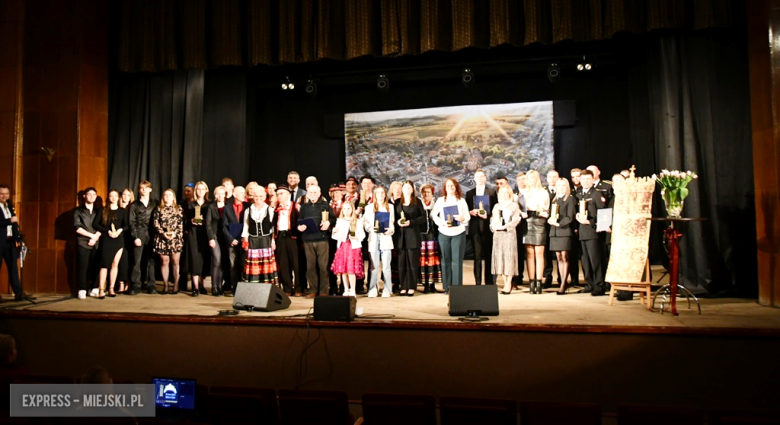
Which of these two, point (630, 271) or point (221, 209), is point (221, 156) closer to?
point (221, 209)

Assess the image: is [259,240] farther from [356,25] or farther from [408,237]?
[356,25]

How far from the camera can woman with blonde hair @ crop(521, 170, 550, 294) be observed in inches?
269

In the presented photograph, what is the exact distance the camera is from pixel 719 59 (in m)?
6.78

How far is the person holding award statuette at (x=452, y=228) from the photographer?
681cm

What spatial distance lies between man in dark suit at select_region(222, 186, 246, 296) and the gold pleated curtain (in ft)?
6.54

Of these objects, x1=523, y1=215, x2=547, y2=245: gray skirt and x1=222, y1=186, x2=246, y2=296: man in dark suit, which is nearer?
x1=523, y1=215, x2=547, y2=245: gray skirt

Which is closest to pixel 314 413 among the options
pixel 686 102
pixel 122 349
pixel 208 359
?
pixel 208 359

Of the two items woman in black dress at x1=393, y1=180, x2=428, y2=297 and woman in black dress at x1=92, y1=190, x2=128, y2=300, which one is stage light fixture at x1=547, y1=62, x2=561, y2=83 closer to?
woman in black dress at x1=393, y1=180, x2=428, y2=297

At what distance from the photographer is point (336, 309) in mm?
5102

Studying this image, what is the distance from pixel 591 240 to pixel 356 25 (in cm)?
392

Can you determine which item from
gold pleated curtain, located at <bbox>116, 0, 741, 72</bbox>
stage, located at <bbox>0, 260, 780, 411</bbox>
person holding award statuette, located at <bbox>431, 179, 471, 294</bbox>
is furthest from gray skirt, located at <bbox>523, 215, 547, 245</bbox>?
gold pleated curtain, located at <bbox>116, 0, 741, 72</bbox>

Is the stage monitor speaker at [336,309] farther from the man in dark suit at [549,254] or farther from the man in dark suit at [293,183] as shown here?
the man in dark suit at [549,254]

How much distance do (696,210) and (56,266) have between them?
7.82 metres

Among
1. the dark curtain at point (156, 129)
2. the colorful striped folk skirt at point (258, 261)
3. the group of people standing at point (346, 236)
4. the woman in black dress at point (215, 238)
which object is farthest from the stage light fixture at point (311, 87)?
the colorful striped folk skirt at point (258, 261)
